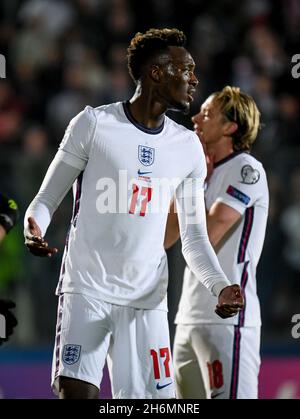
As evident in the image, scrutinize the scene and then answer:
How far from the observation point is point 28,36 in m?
10.8

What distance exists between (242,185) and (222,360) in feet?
3.05

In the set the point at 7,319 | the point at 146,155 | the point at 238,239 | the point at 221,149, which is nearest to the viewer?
the point at 7,319

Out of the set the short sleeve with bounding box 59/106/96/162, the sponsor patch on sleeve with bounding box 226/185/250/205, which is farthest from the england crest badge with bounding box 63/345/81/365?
the sponsor patch on sleeve with bounding box 226/185/250/205

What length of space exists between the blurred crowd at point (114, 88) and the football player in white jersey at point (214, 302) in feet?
7.78

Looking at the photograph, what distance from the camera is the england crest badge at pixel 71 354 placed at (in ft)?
14.4

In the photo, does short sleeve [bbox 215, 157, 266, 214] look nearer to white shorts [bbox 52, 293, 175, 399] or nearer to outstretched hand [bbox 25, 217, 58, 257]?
white shorts [bbox 52, 293, 175, 399]

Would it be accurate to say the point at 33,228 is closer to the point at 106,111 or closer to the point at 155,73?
the point at 106,111

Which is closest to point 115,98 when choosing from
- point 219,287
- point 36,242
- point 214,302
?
point 214,302

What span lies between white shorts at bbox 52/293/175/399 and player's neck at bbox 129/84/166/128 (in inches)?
34.0

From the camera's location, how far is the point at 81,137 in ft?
14.7

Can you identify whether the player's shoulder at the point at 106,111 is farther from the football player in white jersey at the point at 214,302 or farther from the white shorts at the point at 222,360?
the white shorts at the point at 222,360

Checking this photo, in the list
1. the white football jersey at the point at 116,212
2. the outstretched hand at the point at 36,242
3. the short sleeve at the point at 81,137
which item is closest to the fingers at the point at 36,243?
the outstretched hand at the point at 36,242

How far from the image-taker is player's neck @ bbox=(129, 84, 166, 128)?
15.3 feet
